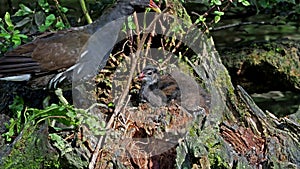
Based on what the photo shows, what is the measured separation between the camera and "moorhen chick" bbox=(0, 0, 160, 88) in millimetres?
3758

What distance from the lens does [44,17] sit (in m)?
4.25

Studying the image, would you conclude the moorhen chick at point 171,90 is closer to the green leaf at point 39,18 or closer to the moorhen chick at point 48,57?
the moorhen chick at point 48,57

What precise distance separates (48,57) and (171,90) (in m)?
0.82

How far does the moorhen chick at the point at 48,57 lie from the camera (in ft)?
12.3

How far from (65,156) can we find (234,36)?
4.03 metres

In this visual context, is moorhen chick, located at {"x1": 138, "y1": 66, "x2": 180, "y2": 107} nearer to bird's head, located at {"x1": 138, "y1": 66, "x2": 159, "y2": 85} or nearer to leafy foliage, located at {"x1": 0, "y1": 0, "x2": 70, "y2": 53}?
bird's head, located at {"x1": 138, "y1": 66, "x2": 159, "y2": 85}

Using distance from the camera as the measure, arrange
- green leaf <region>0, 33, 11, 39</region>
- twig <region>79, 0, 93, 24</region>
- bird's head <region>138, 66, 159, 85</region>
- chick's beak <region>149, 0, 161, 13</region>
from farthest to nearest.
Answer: twig <region>79, 0, 93, 24</region> → green leaf <region>0, 33, 11, 39</region> → chick's beak <region>149, 0, 161, 13</region> → bird's head <region>138, 66, 159, 85</region>

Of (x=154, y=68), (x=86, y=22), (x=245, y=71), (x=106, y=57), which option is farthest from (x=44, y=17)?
(x=245, y=71)

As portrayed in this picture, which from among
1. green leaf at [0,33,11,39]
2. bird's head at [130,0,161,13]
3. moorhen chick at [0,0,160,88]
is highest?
bird's head at [130,0,161,13]

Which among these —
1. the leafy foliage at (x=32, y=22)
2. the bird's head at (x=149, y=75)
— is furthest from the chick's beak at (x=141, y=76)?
the leafy foliage at (x=32, y=22)

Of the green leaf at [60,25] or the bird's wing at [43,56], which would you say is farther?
the green leaf at [60,25]

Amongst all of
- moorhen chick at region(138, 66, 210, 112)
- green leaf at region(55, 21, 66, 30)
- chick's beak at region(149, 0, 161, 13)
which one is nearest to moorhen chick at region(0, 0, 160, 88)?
chick's beak at region(149, 0, 161, 13)

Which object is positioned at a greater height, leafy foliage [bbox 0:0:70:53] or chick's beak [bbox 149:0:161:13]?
chick's beak [bbox 149:0:161:13]

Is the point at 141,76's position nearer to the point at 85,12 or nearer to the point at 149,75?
the point at 149,75
